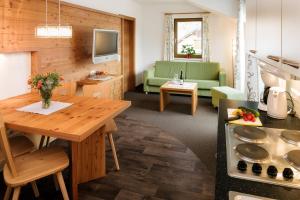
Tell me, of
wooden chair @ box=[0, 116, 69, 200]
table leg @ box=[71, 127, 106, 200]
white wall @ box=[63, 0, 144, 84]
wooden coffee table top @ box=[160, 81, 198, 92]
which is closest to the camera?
wooden chair @ box=[0, 116, 69, 200]

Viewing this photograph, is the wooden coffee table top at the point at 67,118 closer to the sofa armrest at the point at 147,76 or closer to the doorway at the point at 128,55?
the sofa armrest at the point at 147,76

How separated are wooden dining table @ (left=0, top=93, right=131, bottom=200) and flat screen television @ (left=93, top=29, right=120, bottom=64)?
1.70 meters

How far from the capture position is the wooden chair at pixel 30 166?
163cm

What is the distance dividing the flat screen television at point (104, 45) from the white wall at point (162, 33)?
2478mm

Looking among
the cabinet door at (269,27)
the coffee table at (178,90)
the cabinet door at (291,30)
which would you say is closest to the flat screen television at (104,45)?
the coffee table at (178,90)

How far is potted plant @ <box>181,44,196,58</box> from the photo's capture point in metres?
6.90

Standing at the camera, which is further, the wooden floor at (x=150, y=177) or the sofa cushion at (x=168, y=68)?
the sofa cushion at (x=168, y=68)

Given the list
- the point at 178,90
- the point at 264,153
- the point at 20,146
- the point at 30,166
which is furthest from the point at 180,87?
the point at 264,153

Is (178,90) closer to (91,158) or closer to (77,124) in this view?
(91,158)

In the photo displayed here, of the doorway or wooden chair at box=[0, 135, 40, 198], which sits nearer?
wooden chair at box=[0, 135, 40, 198]

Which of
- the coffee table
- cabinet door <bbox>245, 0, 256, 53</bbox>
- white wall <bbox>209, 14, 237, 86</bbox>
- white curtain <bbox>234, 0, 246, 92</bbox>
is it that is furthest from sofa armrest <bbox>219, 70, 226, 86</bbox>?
cabinet door <bbox>245, 0, 256, 53</bbox>

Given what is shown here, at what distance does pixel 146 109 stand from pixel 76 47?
6.15 ft

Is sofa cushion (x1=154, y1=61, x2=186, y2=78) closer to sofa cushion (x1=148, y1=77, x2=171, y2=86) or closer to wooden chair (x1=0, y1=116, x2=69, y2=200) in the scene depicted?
sofa cushion (x1=148, y1=77, x2=171, y2=86)

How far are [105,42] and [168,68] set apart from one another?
8.57 feet
